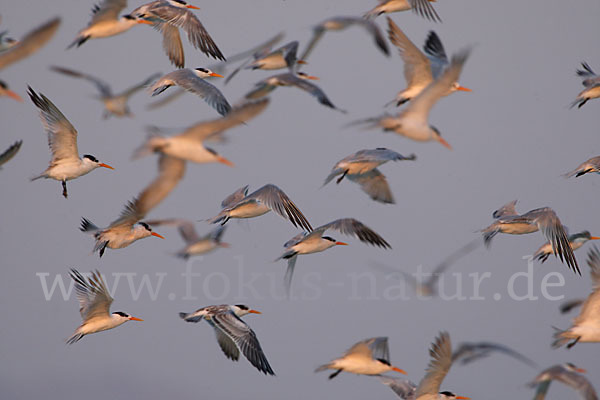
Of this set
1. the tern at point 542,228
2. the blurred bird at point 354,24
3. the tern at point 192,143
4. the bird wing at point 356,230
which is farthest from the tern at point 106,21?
the tern at point 542,228

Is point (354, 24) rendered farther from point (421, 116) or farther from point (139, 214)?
point (139, 214)

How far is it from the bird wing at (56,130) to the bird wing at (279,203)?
2374mm

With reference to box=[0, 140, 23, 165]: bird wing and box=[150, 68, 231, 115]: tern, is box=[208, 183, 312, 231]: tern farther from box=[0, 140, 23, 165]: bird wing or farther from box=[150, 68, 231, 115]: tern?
box=[0, 140, 23, 165]: bird wing

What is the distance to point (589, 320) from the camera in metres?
11.8

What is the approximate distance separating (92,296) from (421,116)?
460 centimetres

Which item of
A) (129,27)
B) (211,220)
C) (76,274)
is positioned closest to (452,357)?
(211,220)

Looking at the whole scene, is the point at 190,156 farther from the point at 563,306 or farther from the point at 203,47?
the point at 563,306

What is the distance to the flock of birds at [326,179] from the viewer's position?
11266 millimetres

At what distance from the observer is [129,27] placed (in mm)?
12398

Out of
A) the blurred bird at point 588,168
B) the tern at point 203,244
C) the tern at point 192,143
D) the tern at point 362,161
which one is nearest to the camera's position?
the tern at point 192,143

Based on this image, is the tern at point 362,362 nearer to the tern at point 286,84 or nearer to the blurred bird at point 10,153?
the tern at point 286,84

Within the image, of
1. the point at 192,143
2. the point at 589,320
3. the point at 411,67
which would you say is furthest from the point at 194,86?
the point at 589,320

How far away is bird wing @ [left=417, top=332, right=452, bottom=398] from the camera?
37.1 feet

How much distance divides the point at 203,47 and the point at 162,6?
2.54 ft
